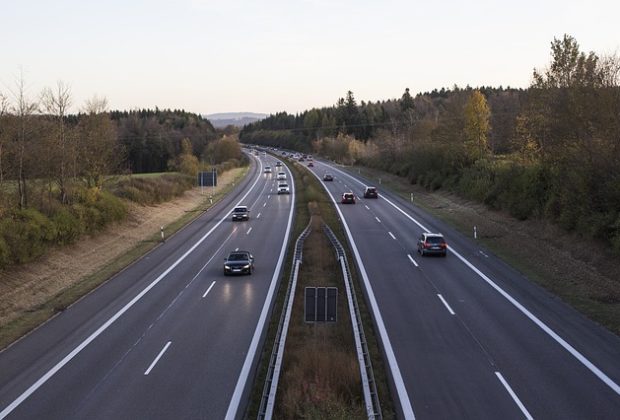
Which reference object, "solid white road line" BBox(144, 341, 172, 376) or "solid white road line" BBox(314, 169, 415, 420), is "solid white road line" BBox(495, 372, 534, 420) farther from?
"solid white road line" BBox(144, 341, 172, 376)

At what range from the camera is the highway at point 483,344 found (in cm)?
1369

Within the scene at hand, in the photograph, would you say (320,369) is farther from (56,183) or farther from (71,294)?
(56,183)

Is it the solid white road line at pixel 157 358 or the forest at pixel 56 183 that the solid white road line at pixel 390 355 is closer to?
the solid white road line at pixel 157 358

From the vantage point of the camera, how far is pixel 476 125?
62500 millimetres

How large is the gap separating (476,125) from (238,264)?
1617 inches

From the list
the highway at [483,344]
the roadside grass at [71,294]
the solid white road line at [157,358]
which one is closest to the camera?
the highway at [483,344]

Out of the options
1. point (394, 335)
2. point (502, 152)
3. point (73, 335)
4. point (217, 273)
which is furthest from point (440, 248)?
point (502, 152)

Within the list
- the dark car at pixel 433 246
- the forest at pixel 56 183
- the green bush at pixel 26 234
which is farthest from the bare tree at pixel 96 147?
the dark car at pixel 433 246

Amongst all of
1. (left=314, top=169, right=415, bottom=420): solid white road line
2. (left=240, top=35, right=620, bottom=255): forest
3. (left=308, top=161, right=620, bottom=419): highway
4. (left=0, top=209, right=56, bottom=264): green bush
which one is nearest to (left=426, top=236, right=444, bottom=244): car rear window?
(left=308, top=161, right=620, bottom=419): highway

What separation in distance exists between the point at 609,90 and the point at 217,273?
22978mm

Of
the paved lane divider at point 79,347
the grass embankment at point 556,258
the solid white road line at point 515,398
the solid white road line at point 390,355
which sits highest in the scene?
the grass embankment at point 556,258

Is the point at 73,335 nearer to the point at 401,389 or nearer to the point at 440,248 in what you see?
the point at 401,389

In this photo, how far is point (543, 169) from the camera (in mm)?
41531

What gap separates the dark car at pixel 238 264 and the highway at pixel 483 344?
5.46 metres
